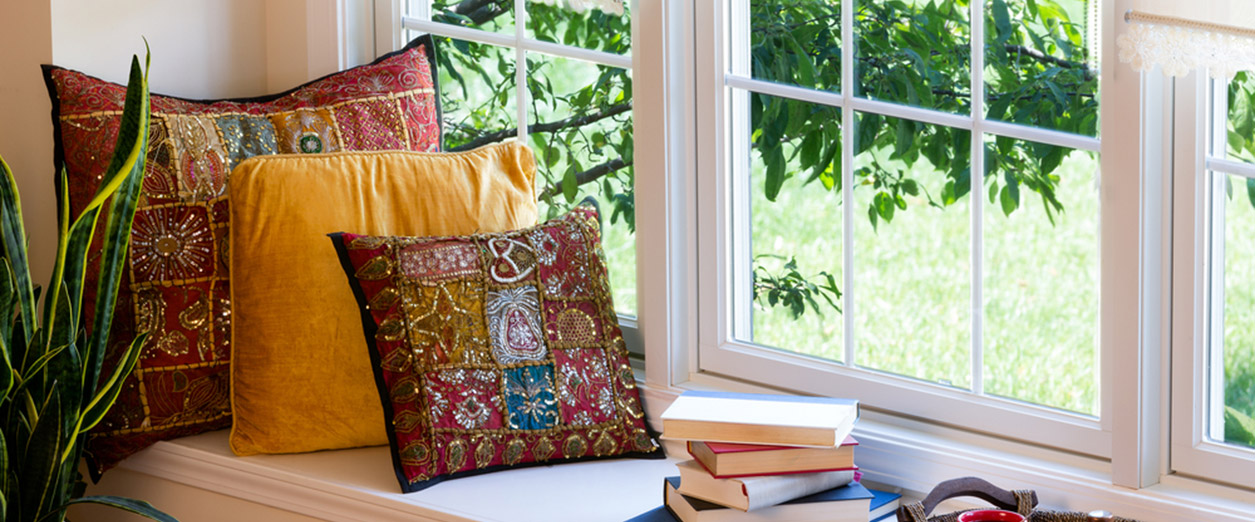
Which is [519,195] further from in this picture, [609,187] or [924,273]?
[924,273]

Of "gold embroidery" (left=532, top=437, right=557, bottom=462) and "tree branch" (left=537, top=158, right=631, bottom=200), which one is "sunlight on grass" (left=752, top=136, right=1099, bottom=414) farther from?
"gold embroidery" (left=532, top=437, right=557, bottom=462)

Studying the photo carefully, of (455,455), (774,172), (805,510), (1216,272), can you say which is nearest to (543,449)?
(455,455)

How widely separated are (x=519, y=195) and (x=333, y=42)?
2.21ft

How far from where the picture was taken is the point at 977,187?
1.71 meters

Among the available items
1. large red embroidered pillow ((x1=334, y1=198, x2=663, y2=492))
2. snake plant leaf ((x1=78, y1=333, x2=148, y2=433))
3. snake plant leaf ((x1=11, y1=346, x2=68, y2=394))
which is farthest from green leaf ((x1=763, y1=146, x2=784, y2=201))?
snake plant leaf ((x1=11, y1=346, x2=68, y2=394))

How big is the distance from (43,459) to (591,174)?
43.2 inches

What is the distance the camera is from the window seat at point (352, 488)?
5.74 feet

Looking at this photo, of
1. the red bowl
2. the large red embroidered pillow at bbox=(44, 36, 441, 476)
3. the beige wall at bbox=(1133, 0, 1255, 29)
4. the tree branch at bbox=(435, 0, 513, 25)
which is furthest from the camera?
the tree branch at bbox=(435, 0, 513, 25)

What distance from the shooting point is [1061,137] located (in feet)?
5.32

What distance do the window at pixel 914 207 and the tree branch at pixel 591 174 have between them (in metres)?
0.23

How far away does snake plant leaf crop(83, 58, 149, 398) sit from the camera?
1.84m

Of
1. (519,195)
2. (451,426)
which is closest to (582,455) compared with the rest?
(451,426)

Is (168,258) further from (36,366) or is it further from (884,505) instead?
(884,505)

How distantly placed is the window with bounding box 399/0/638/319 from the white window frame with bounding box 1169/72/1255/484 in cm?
98
